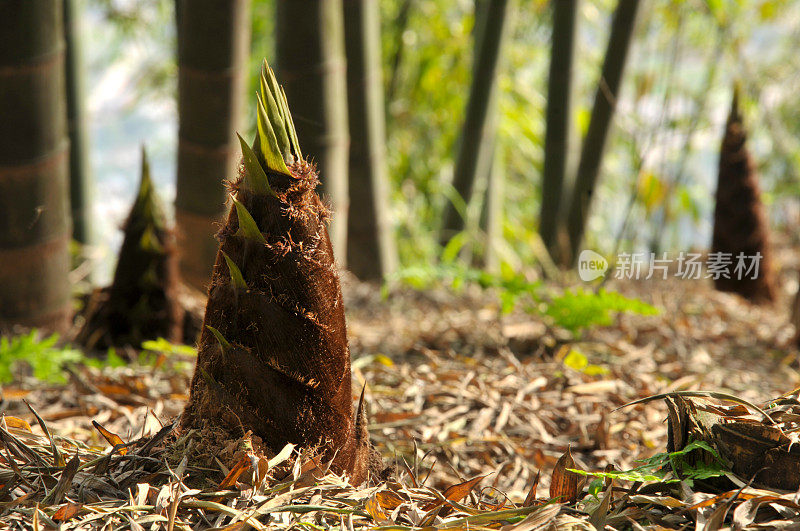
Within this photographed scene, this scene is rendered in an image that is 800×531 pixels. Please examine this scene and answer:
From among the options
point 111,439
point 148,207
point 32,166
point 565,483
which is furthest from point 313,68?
point 565,483

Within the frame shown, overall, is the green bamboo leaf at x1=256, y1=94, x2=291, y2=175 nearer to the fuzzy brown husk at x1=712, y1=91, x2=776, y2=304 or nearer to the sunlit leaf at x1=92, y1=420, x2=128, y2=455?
the sunlit leaf at x1=92, y1=420, x2=128, y2=455

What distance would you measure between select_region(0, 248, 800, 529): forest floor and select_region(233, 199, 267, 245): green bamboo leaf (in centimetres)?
29

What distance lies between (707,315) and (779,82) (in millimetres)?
3423

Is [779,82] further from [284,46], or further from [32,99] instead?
[32,99]

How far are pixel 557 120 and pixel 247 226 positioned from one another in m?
2.64

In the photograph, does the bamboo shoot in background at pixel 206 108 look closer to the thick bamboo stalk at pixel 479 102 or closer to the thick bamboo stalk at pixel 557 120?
the thick bamboo stalk at pixel 479 102

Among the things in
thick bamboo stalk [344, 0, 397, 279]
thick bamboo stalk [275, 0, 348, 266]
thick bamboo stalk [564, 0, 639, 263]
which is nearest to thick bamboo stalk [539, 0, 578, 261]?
thick bamboo stalk [564, 0, 639, 263]

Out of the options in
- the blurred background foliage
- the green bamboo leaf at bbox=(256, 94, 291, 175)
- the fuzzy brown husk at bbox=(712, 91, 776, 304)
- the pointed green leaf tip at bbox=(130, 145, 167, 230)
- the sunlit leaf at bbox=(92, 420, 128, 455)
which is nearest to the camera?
the green bamboo leaf at bbox=(256, 94, 291, 175)

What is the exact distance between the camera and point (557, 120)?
10.8 ft

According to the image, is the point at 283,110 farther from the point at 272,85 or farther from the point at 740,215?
the point at 740,215

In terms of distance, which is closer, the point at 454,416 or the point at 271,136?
the point at 271,136

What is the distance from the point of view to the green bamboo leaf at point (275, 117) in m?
0.88

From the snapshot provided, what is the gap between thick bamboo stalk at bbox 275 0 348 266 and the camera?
2.18 m

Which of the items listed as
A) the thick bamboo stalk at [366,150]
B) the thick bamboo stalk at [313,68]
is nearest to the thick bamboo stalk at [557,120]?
the thick bamboo stalk at [366,150]
